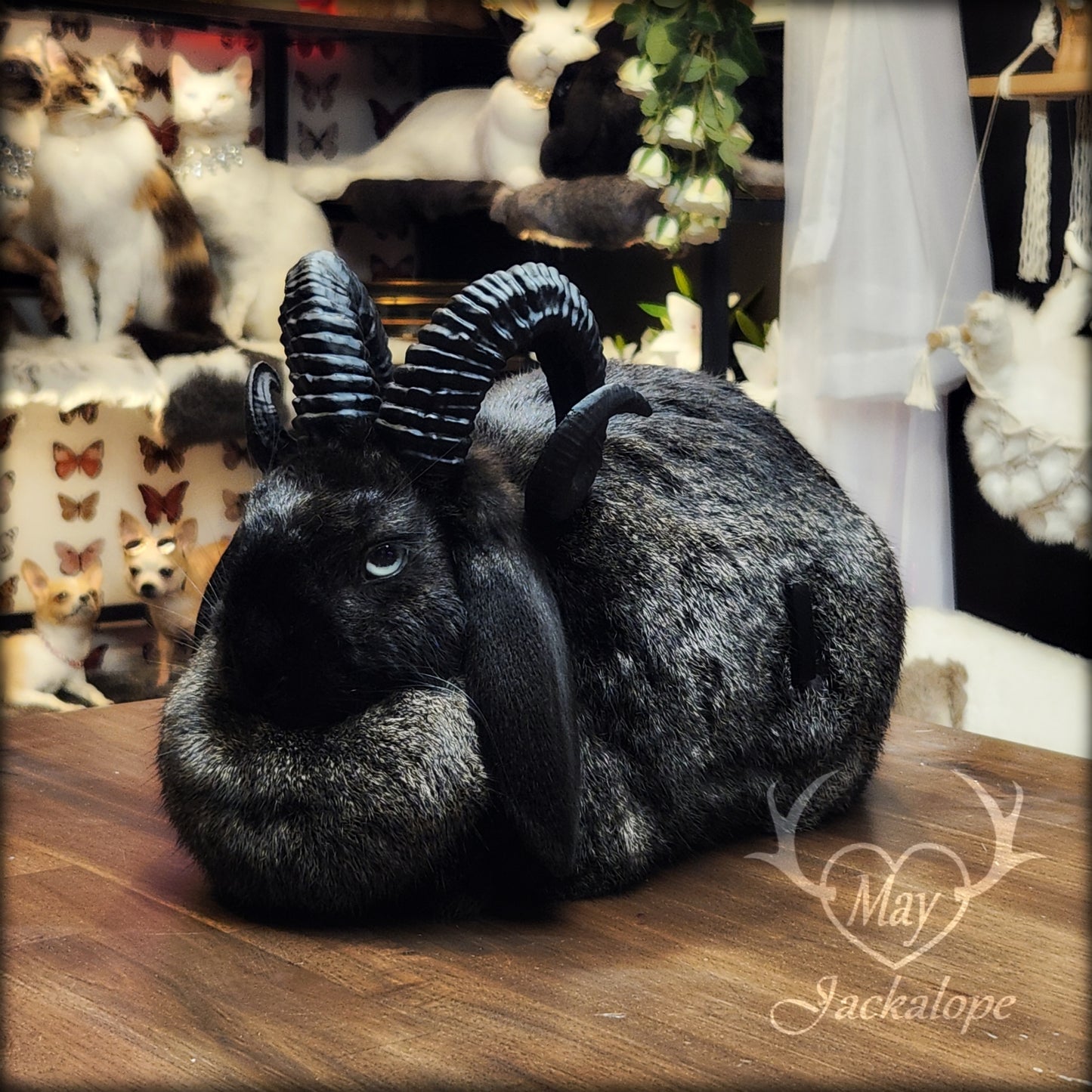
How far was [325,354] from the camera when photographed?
3.35 ft

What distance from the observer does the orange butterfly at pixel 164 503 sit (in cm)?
224

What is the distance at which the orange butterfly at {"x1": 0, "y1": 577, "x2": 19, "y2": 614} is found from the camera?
7.06ft

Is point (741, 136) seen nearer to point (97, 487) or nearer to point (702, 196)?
point (702, 196)

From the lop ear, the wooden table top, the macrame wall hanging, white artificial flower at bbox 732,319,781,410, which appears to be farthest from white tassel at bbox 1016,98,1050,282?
the lop ear

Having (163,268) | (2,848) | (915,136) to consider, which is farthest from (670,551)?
(163,268)

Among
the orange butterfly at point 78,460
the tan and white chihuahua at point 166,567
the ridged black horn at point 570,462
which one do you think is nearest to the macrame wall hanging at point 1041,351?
the ridged black horn at point 570,462

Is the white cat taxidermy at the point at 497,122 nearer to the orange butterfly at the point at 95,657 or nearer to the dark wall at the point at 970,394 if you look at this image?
the dark wall at the point at 970,394

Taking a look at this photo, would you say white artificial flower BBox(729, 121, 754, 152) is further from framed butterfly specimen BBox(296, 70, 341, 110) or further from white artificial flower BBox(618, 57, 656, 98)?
framed butterfly specimen BBox(296, 70, 341, 110)

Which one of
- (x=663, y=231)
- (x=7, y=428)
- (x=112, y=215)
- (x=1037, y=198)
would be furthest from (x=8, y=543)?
(x=1037, y=198)

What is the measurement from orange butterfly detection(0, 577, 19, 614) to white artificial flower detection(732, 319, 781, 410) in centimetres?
114

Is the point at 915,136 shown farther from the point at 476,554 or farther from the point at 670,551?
the point at 476,554

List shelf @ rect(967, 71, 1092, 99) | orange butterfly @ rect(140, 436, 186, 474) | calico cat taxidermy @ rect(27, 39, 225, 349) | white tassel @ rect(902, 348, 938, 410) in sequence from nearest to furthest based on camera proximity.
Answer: shelf @ rect(967, 71, 1092, 99) < white tassel @ rect(902, 348, 938, 410) < calico cat taxidermy @ rect(27, 39, 225, 349) < orange butterfly @ rect(140, 436, 186, 474)

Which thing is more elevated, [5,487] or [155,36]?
[155,36]

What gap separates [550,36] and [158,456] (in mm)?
871
